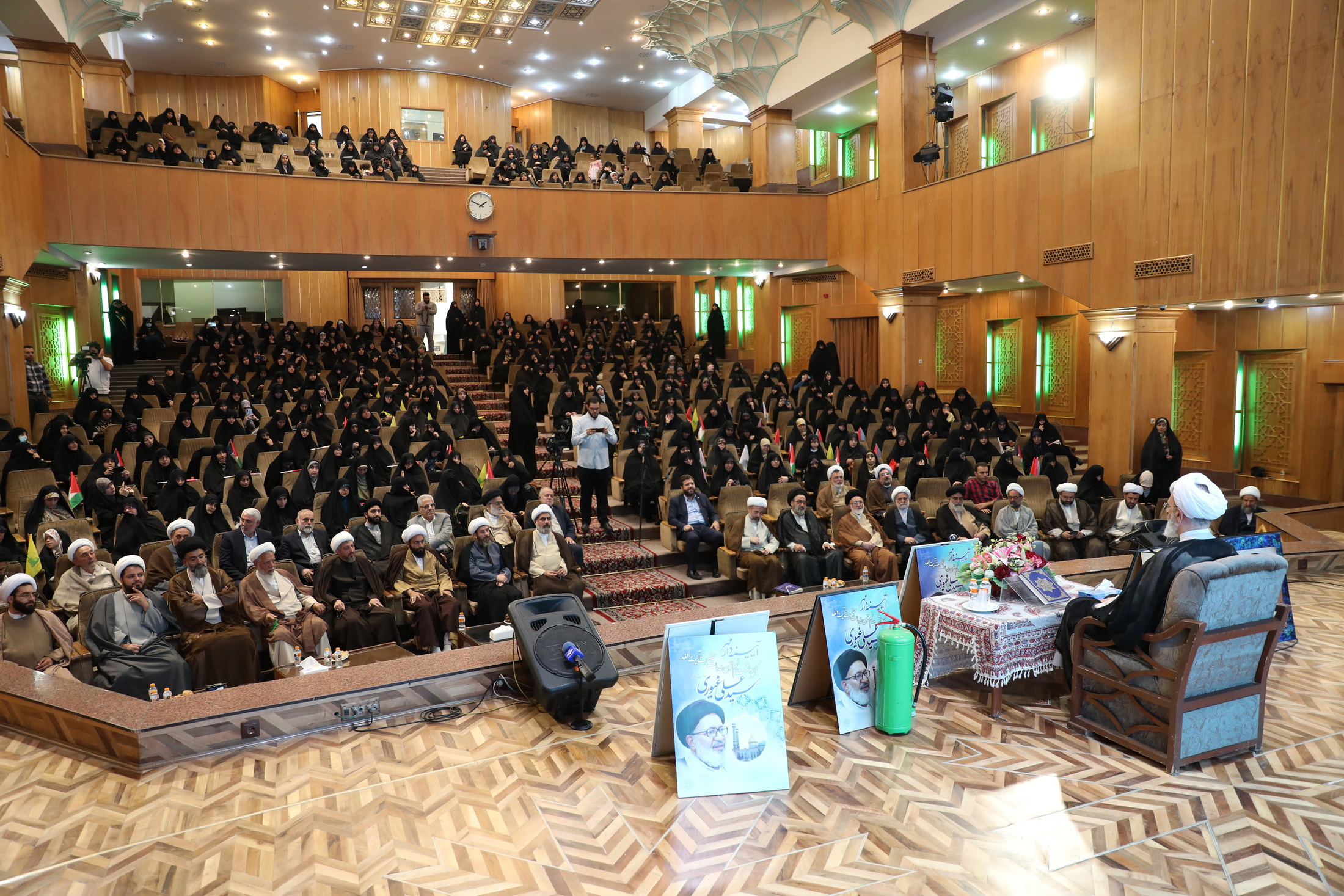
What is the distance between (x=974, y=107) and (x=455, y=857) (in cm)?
1401

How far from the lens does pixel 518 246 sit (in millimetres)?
13703

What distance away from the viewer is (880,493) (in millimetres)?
8391

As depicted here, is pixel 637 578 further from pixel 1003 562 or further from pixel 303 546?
pixel 1003 562

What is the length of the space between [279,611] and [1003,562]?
180 inches

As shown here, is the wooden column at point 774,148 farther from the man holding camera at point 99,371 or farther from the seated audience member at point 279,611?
the seated audience member at point 279,611

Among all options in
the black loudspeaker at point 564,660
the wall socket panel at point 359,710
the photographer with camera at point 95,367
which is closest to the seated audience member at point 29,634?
the wall socket panel at point 359,710

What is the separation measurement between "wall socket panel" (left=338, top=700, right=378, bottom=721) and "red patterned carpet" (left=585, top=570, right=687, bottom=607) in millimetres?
2799

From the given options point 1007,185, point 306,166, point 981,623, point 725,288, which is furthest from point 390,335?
point 981,623

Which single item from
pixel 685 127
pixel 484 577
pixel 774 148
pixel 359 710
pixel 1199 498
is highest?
pixel 685 127

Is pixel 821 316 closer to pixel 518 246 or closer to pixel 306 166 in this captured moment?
pixel 518 246

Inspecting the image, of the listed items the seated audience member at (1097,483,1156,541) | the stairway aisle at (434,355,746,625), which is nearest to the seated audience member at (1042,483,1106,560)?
the seated audience member at (1097,483,1156,541)

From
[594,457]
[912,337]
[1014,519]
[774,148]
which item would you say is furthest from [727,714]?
[774,148]

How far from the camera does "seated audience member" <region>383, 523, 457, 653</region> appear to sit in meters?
5.93

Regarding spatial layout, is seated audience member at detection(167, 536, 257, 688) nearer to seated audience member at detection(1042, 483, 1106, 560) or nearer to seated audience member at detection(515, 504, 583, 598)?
seated audience member at detection(515, 504, 583, 598)
